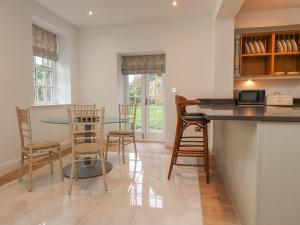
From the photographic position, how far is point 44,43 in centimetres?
410

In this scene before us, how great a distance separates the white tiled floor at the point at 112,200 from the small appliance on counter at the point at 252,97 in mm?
1327

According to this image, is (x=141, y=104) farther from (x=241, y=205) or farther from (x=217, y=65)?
(x=241, y=205)

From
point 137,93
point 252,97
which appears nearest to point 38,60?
point 137,93

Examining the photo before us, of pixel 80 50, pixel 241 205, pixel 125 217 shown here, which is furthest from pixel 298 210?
pixel 80 50

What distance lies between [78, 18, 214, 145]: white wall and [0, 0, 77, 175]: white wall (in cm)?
118

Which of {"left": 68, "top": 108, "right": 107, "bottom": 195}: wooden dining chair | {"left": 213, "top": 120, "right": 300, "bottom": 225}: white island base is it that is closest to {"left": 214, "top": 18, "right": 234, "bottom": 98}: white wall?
{"left": 68, "top": 108, "right": 107, "bottom": 195}: wooden dining chair

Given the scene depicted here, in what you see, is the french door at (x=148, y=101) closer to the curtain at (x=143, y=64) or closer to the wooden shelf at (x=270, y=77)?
the curtain at (x=143, y=64)

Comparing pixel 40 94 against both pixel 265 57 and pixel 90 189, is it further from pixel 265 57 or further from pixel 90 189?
pixel 265 57

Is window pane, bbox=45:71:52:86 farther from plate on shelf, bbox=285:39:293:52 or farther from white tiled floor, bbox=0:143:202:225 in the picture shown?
plate on shelf, bbox=285:39:293:52

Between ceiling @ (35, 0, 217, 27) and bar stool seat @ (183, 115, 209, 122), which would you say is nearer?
bar stool seat @ (183, 115, 209, 122)

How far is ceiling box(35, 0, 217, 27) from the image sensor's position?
358cm

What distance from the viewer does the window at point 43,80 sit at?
4002 mm

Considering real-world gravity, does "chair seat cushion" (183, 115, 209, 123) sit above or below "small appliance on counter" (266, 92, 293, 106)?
below

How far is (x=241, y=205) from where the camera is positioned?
181 centimetres
